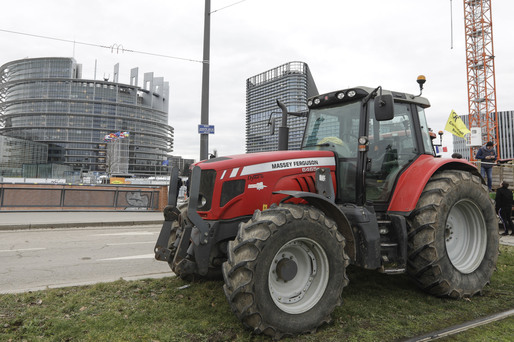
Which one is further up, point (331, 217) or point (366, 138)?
point (366, 138)

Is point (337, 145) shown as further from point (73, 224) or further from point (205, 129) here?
point (73, 224)

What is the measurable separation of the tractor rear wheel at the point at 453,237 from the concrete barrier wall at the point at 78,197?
14916 millimetres

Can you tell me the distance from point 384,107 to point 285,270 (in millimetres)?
2048

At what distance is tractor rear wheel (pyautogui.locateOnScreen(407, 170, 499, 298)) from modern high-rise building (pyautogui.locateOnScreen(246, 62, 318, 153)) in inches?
75.8

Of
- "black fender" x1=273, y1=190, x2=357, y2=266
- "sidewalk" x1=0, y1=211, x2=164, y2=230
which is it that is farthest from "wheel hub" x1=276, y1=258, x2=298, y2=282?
"sidewalk" x1=0, y1=211, x2=164, y2=230

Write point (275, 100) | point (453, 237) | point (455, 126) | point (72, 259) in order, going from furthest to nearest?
point (455, 126), point (72, 259), point (275, 100), point (453, 237)

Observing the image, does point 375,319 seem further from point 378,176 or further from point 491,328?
point 378,176

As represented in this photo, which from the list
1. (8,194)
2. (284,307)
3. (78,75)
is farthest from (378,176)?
(78,75)

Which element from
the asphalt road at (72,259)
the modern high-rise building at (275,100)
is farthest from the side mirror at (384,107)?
the asphalt road at (72,259)

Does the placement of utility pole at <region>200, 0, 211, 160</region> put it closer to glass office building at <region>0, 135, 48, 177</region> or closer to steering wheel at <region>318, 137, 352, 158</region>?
steering wheel at <region>318, 137, 352, 158</region>

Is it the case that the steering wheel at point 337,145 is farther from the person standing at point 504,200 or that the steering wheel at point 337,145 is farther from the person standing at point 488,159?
the person standing at point 504,200

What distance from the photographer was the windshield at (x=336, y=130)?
436 cm

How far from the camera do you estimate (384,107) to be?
384cm

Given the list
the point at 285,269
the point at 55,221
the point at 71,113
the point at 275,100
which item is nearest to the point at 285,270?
the point at 285,269
